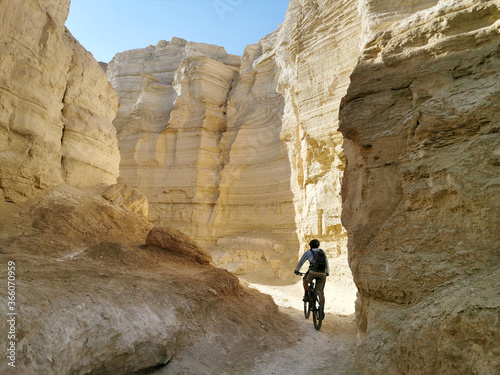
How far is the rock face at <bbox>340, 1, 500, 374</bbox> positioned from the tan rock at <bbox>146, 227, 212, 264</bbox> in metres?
4.42

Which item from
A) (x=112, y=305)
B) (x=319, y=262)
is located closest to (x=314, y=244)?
(x=319, y=262)

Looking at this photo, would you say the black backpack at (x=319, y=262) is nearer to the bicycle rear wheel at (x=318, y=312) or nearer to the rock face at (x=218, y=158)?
the bicycle rear wheel at (x=318, y=312)

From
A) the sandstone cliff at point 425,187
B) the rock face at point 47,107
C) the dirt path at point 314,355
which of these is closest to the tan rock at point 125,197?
the rock face at point 47,107

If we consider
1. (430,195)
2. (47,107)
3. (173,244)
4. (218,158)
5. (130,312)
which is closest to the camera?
(430,195)

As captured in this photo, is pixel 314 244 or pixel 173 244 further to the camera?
pixel 173 244

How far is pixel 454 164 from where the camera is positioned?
2.99m

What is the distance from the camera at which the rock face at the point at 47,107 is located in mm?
6645

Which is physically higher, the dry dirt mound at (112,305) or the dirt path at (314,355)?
the dry dirt mound at (112,305)

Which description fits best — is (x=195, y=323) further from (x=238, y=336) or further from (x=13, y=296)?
(x=13, y=296)

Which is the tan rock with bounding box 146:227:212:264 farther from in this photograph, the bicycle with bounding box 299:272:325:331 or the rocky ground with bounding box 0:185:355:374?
the bicycle with bounding box 299:272:325:331

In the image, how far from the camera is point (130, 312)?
384 centimetres

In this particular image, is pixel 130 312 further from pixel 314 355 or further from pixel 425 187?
pixel 425 187

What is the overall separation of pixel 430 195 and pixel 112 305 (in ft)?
12.9

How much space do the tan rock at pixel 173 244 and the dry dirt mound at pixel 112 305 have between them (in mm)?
175
